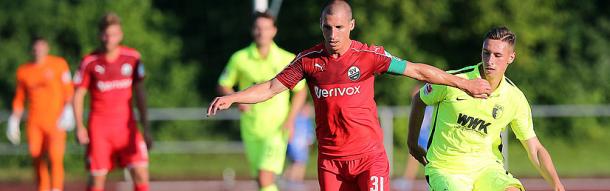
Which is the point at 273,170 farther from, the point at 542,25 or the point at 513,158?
the point at 542,25

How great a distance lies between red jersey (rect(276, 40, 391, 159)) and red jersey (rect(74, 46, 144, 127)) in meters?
3.55

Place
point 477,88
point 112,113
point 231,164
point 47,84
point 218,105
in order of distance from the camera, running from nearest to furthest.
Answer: point 218,105 < point 477,88 < point 112,113 < point 47,84 < point 231,164

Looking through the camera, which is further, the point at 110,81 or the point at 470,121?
the point at 110,81

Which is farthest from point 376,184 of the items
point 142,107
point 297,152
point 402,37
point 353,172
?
point 402,37

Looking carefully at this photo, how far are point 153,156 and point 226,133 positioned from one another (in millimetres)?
2326

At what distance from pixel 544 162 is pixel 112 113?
4.85 metres

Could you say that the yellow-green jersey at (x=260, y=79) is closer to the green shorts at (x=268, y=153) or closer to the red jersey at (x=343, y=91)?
the green shorts at (x=268, y=153)

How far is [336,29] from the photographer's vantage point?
26.1 ft

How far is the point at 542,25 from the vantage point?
88.1 ft

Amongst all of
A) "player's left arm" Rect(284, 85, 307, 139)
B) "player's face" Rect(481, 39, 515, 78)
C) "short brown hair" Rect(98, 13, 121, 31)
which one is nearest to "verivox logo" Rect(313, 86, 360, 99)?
"player's face" Rect(481, 39, 515, 78)

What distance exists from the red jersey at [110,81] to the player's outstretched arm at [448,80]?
4.18 m

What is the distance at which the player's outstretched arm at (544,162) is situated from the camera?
810cm

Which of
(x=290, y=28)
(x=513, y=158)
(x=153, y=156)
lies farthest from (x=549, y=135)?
(x=153, y=156)

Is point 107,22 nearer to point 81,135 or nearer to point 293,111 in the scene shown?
point 81,135
